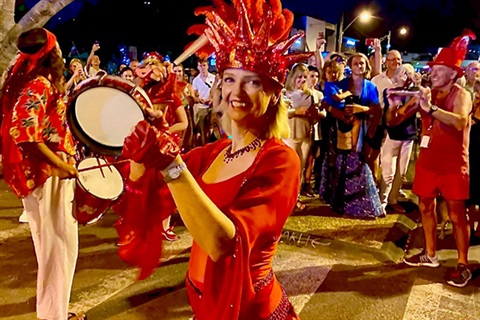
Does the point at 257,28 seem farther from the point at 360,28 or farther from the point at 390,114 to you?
the point at 360,28

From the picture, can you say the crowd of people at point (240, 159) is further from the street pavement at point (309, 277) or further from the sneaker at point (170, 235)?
the street pavement at point (309, 277)

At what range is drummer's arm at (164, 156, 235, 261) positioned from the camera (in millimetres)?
1454

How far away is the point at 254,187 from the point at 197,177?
0.42 m

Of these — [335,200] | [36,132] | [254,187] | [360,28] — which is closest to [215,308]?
[254,187]

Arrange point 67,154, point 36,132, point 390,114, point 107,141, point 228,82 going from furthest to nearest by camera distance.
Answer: point 390,114
point 67,154
point 36,132
point 107,141
point 228,82

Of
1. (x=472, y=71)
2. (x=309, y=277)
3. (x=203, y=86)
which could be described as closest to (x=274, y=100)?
(x=309, y=277)

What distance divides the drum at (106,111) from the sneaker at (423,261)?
419 cm

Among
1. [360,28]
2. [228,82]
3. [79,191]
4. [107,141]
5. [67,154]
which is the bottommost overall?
[79,191]

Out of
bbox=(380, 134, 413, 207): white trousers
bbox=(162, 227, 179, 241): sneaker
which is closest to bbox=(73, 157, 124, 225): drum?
bbox=(162, 227, 179, 241): sneaker

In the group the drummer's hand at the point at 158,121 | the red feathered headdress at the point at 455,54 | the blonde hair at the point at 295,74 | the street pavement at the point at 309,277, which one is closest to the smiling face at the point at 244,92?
the drummer's hand at the point at 158,121

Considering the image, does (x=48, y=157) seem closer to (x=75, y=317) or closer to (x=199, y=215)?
(x=75, y=317)

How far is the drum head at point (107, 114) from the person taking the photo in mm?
1932

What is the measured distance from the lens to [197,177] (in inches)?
79.7

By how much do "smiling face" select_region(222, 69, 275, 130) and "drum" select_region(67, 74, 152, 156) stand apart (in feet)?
1.19
